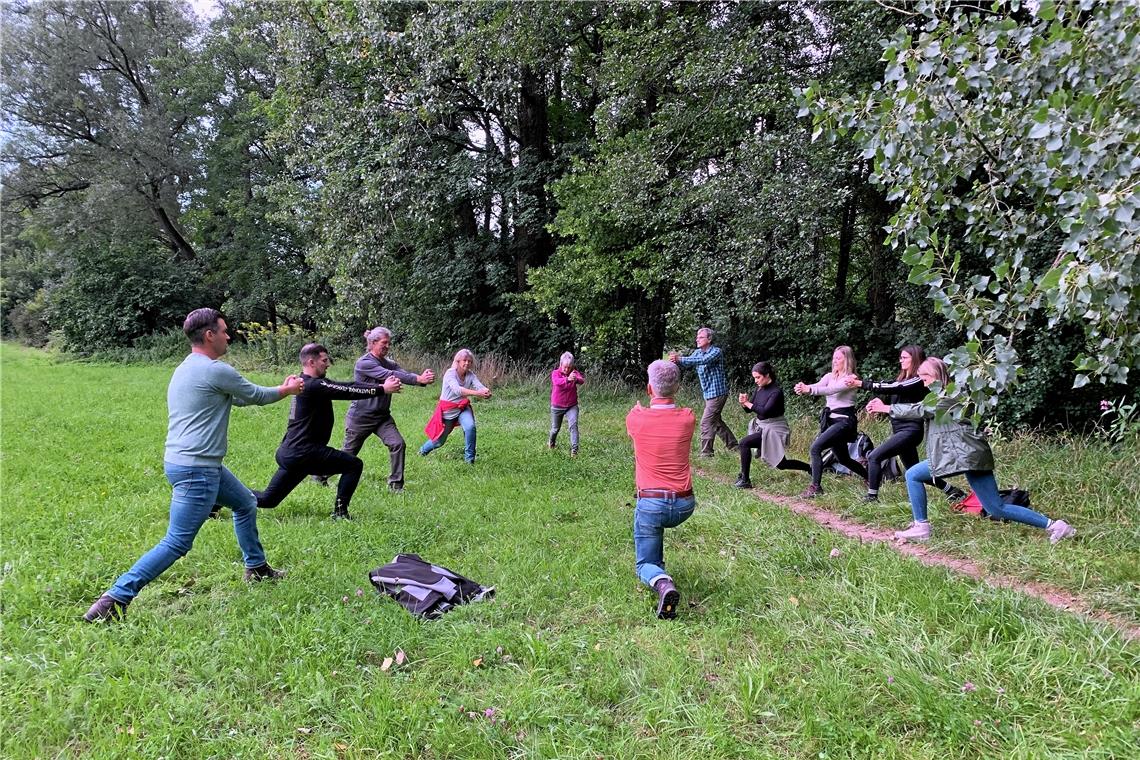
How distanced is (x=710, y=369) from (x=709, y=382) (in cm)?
21

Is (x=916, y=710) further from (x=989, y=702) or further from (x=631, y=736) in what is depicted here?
(x=631, y=736)

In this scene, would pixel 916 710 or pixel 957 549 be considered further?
pixel 957 549

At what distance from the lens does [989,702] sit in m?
3.03

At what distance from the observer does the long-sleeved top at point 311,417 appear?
5492mm

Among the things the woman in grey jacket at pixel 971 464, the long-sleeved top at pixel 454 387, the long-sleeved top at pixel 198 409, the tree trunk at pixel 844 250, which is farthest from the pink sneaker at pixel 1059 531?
the tree trunk at pixel 844 250

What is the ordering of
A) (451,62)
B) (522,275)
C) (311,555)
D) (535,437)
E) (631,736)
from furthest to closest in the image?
(522,275), (451,62), (535,437), (311,555), (631,736)

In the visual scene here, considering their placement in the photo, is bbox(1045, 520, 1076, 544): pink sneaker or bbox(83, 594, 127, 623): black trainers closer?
bbox(83, 594, 127, 623): black trainers

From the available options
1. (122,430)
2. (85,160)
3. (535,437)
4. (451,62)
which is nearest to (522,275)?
(451,62)

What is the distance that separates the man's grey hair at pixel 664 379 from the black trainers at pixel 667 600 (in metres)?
1.30

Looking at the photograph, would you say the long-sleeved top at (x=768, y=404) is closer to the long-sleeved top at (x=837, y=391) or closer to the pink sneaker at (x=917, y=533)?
the long-sleeved top at (x=837, y=391)

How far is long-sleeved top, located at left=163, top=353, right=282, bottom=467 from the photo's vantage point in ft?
13.1

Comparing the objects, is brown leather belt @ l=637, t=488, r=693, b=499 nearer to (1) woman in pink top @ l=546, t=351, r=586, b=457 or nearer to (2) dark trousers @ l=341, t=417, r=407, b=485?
(2) dark trousers @ l=341, t=417, r=407, b=485

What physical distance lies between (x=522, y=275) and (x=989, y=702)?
16.3 m

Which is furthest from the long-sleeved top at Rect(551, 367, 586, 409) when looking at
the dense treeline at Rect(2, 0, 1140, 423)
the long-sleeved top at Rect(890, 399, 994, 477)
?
the long-sleeved top at Rect(890, 399, 994, 477)
